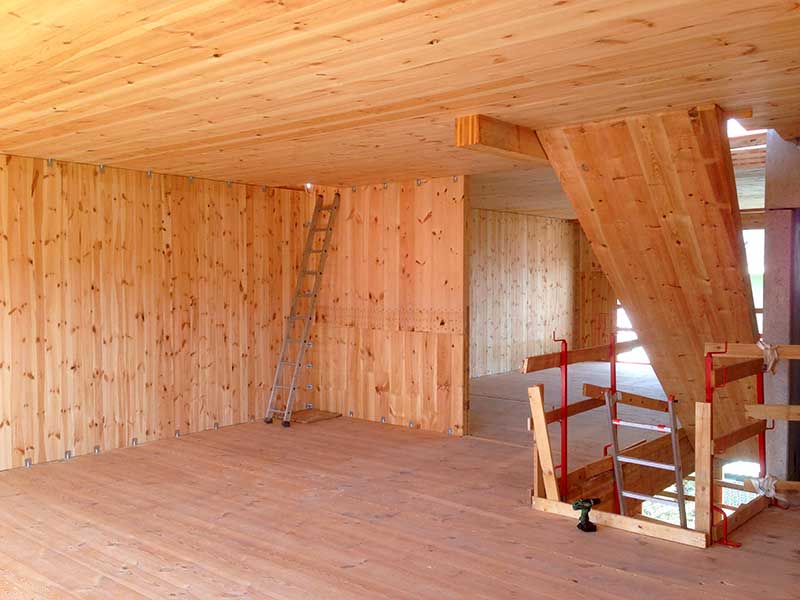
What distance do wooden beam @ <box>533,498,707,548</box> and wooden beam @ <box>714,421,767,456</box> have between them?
498 mm

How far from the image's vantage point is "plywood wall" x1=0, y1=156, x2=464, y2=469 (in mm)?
5668

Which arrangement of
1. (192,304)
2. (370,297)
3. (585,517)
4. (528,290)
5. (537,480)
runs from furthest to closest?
(528,290) → (370,297) → (192,304) → (537,480) → (585,517)

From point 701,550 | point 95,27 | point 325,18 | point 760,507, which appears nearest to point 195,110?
point 95,27

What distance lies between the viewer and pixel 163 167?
6168mm

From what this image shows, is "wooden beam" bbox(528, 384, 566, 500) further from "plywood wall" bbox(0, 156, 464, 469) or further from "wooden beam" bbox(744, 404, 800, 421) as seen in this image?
"plywood wall" bbox(0, 156, 464, 469)

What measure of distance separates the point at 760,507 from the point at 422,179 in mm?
4124

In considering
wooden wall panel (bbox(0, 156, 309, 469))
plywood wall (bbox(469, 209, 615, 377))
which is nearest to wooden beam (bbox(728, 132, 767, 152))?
wooden wall panel (bbox(0, 156, 309, 469))

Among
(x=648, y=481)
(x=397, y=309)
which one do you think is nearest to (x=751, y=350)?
(x=648, y=481)

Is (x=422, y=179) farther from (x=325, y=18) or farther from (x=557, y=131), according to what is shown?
(x=325, y=18)

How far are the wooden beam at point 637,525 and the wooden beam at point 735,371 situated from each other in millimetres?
872

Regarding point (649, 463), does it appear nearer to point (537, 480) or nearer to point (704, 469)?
point (704, 469)

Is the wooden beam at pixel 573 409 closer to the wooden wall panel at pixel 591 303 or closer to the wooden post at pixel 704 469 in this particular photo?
the wooden post at pixel 704 469

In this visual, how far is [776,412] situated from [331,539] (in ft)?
9.16

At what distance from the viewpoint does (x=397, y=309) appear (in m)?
7.21
